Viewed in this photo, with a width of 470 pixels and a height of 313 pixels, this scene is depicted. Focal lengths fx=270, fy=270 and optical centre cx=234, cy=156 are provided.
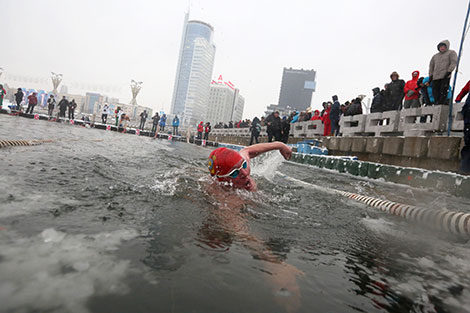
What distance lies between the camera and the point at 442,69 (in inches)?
285

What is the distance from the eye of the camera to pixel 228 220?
8.40 ft

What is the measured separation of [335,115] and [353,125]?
1.22m

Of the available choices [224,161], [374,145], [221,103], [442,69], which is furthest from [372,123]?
[221,103]

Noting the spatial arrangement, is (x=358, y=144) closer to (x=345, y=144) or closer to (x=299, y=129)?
(x=345, y=144)

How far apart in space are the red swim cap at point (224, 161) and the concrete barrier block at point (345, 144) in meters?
7.78

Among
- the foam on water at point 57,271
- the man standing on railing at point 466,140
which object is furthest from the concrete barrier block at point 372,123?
the foam on water at point 57,271

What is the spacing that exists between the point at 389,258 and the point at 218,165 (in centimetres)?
267

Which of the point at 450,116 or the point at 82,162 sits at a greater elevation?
the point at 450,116

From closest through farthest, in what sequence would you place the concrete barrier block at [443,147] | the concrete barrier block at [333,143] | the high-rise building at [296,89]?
the concrete barrier block at [443,147]
the concrete barrier block at [333,143]
the high-rise building at [296,89]

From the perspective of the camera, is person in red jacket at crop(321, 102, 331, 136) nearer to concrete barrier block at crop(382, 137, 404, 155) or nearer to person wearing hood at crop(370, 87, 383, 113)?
person wearing hood at crop(370, 87, 383, 113)

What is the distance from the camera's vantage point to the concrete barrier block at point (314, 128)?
47.6 feet

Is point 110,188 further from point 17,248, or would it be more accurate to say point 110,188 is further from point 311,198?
point 311,198

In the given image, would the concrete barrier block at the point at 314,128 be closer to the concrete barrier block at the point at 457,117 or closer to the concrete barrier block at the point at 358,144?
the concrete barrier block at the point at 358,144

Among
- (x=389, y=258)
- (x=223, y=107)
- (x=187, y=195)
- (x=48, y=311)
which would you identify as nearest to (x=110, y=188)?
(x=187, y=195)
